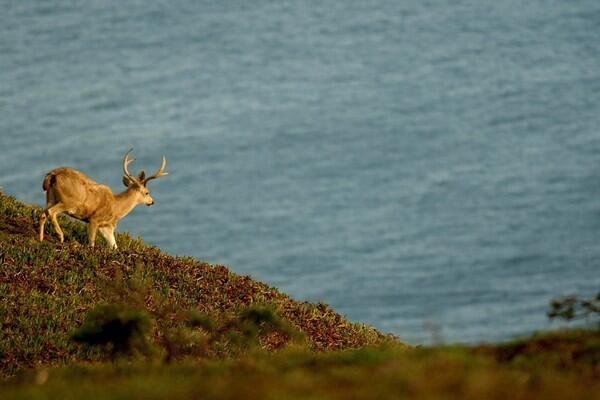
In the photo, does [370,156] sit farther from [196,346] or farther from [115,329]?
[115,329]

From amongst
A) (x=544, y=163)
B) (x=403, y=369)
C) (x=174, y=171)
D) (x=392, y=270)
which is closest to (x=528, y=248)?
(x=392, y=270)

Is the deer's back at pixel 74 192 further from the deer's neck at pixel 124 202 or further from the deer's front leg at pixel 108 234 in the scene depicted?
the deer's neck at pixel 124 202

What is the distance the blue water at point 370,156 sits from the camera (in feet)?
340

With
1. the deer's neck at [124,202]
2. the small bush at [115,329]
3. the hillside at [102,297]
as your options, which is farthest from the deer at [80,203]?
the small bush at [115,329]

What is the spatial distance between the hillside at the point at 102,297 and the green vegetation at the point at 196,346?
1.3 inches

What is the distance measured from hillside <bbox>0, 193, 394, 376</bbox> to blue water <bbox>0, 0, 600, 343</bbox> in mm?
50250

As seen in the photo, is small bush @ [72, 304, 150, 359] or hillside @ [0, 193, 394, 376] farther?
hillside @ [0, 193, 394, 376]

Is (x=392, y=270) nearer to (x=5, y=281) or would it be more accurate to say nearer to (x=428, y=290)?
(x=428, y=290)

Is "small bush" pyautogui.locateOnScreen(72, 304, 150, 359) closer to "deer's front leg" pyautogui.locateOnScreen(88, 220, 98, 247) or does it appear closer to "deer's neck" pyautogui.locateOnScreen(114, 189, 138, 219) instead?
"deer's front leg" pyautogui.locateOnScreen(88, 220, 98, 247)

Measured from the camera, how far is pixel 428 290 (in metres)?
98.4

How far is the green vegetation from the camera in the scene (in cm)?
1383

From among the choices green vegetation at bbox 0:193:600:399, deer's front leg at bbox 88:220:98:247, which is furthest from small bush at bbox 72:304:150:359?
deer's front leg at bbox 88:220:98:247

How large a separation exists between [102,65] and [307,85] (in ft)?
90.5

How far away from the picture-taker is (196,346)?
21188mm
